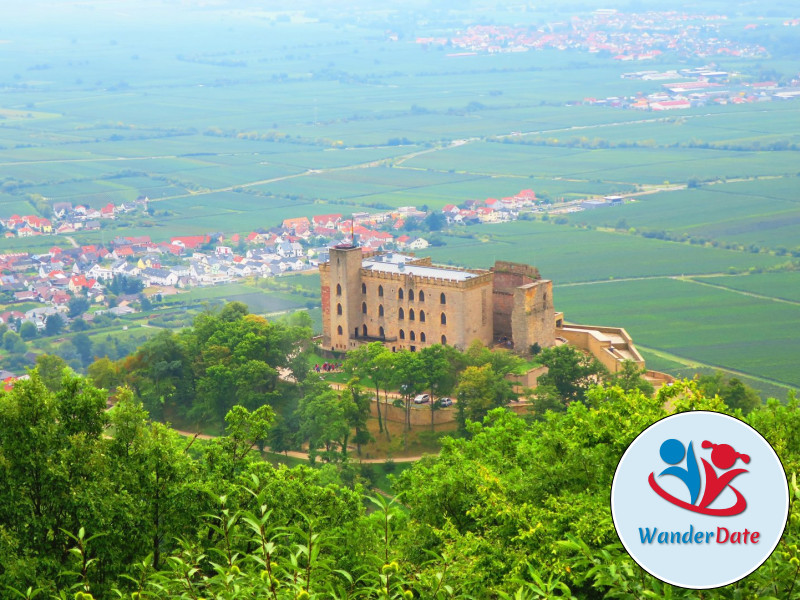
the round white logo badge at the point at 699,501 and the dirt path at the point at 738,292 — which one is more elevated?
the round white logo badge at the point at 699,501

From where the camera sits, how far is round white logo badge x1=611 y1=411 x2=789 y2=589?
14.1m

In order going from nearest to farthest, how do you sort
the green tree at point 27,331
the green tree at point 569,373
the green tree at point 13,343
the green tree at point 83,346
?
the green tree at point 569,373
the green tree at point 83,346
the green tree at point 13,343
the green tree at point 27,331

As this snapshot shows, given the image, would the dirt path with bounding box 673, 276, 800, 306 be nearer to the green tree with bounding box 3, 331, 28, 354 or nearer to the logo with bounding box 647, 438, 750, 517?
the green tree with bounding box 3, 331, 28, 354

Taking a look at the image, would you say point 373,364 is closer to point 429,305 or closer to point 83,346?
point 429,305

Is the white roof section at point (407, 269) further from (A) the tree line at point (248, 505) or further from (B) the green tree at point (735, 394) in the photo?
(A) the tree line at point (248, 505)

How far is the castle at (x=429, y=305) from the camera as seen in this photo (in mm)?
63594

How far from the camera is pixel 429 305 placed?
64.1 meters

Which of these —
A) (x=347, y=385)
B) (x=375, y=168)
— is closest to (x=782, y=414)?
(x=347, y=385)

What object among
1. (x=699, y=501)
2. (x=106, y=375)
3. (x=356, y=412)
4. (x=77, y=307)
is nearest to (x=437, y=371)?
(x=356, y=412)

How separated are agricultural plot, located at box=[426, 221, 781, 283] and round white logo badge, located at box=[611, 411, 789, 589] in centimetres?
10399

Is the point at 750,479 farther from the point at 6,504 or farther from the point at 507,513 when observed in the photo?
the point at 6,504

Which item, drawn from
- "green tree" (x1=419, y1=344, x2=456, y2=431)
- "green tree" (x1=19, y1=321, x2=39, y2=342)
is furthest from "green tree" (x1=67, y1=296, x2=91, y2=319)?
"green tree" (x1=419, y1=344, x2=456, y2=431)

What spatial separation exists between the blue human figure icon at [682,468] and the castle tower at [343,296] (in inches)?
2033

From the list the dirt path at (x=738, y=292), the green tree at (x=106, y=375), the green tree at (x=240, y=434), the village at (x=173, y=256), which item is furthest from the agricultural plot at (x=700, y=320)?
the green tree at (x=240, y=434)
